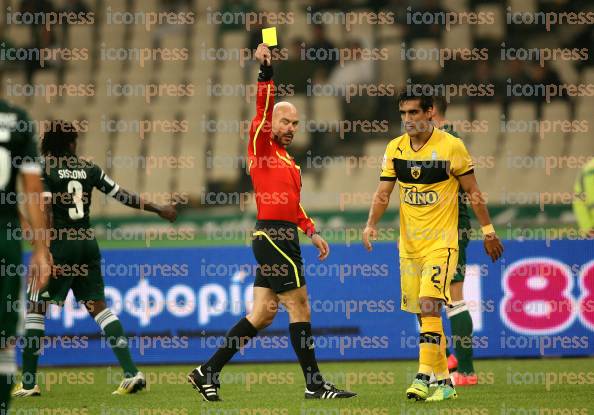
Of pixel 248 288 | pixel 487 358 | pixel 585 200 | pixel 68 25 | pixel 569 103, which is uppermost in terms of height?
pixel 68 25

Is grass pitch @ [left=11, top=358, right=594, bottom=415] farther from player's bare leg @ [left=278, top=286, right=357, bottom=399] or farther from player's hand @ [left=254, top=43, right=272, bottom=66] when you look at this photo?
player's hand @ [left=254, top=43, right=272, bottom=66]

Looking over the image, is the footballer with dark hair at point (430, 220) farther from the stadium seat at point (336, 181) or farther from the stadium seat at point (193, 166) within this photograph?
the stadium seat at point (193, 166)

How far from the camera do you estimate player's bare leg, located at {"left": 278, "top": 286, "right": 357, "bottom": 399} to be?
28.8ft

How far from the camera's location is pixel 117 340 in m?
9.87

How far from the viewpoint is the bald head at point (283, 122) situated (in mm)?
8828

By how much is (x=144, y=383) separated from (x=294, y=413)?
7.57 ft

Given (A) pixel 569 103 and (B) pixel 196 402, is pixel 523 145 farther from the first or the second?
(B) pixel 196 402

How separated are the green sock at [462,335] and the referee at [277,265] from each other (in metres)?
1.49

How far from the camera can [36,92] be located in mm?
20484

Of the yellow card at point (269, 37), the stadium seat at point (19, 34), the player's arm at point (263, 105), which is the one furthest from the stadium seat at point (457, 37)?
the yellow card at point (269, 37)

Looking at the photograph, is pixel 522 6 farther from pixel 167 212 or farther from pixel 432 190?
pixel 432 190

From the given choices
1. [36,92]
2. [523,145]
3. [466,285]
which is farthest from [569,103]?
[36,92]

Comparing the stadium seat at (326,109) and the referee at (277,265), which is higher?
the stadium seat at (326,109)

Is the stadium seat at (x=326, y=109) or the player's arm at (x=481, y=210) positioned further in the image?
the stadium seat at (x=326, y=109)
